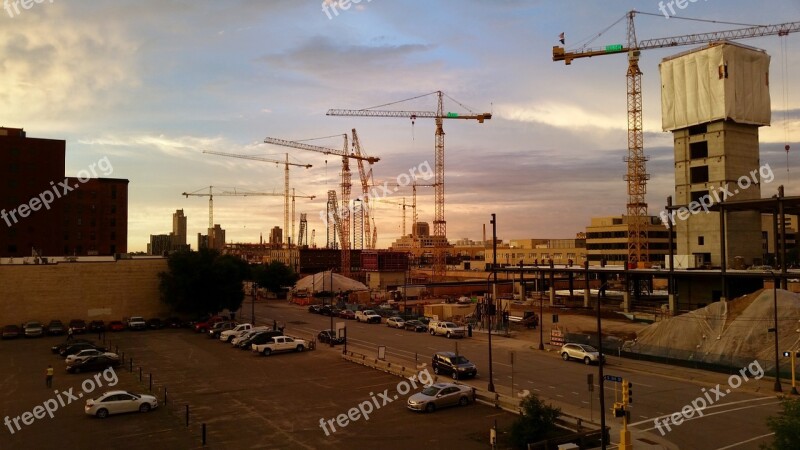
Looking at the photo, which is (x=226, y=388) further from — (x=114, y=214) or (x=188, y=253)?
(x=114, y=214)

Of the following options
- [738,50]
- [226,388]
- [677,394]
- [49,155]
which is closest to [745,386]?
[677,394]

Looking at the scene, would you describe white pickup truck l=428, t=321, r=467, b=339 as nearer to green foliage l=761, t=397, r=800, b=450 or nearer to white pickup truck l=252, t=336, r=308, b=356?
white pickup truck l=252, t=336, r=308, b=356

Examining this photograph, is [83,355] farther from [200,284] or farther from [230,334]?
[200,284]

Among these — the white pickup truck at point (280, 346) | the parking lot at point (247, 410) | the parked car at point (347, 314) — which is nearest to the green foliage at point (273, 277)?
the parked car at point (347, 314)

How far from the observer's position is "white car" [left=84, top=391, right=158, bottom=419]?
25.0 meters

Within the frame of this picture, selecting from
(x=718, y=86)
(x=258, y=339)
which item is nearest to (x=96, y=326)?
(x=258, y=339)

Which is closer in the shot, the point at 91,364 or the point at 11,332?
the point at 91,364

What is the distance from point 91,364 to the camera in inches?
1398

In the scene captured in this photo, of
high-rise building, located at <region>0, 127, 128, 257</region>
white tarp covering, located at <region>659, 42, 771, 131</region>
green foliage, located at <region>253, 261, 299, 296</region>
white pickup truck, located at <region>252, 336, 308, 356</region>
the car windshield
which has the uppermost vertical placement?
white tarp covering, located at <region>659, 42, 771, 131</region>

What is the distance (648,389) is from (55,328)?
5195 cm

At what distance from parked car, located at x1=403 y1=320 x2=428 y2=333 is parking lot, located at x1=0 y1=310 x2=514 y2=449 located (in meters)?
15.6

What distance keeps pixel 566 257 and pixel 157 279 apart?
5435 inches

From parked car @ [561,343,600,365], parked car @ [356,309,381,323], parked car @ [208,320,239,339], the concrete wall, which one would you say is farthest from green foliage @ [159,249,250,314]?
parked car @ [561,343,600,365]

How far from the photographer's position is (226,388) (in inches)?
1213
